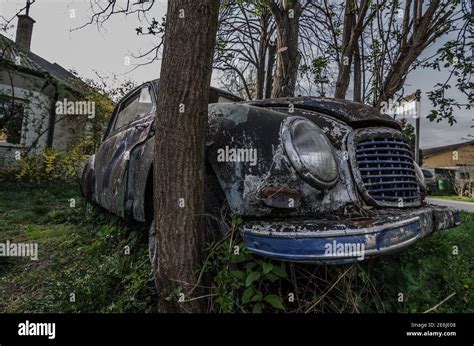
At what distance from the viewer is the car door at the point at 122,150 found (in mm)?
2375

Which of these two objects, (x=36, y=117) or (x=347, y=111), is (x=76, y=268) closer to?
(x=347, y=111)

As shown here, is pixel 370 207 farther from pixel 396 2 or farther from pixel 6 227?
pixel 6 227

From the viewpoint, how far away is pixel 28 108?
9.73m

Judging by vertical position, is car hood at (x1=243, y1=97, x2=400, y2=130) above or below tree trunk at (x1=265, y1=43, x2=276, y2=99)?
below

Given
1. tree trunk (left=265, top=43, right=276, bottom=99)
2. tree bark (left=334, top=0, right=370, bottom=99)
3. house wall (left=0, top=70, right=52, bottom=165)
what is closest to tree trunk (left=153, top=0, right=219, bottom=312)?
tree bark (left=334, top=0, right=370, bottom=99)

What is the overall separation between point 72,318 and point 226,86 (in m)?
8.21

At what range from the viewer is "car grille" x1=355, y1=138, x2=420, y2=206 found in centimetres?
169

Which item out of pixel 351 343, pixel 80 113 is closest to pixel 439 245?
pixel 351 343

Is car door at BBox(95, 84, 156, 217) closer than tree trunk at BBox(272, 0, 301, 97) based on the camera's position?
Yes

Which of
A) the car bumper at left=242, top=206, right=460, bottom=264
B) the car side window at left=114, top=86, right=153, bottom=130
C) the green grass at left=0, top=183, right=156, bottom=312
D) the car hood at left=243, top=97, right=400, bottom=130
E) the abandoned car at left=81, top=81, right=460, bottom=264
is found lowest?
the green grass at left=0, top=183, right=156, bottom=312

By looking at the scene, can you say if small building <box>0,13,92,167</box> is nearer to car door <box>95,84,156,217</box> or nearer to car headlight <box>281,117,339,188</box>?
car door <box>95,84,156,217</box>

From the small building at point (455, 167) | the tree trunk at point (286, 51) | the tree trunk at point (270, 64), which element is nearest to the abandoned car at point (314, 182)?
the tree trunk at point (286, 51)

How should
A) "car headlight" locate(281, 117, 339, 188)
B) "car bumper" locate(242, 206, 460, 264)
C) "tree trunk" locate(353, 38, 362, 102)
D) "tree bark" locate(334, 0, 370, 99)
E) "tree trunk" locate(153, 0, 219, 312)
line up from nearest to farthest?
1. "car bumper" locate(242, 206, 460, 264)
2. "car headlight" locate(281, 117, 339, 188)
3. "tree trunk" locate(153, 0, 219, 312)
4. "tree bark" locate(334, 0, 370, 99)
5. "tree trunk" locate(353, 38, 362, 102)

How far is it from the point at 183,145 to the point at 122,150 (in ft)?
4.38
